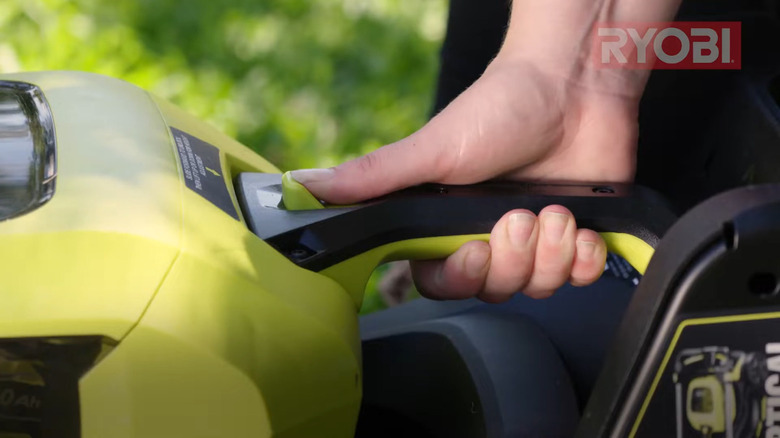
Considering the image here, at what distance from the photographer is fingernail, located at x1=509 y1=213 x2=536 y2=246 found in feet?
3.69

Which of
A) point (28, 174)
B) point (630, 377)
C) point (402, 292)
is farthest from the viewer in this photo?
point (402, 292)

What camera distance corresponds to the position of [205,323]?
3.00ft

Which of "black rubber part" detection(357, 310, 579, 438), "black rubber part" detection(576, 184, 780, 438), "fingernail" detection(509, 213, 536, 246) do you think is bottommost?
"black rubber part" detection(357, 310, 579, 438)

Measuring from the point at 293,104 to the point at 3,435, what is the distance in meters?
1.79

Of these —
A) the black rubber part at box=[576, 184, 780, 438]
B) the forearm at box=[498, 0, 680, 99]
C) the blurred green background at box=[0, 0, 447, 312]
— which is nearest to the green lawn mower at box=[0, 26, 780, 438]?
the black rubber part at box=[576, 184, 780, 438]

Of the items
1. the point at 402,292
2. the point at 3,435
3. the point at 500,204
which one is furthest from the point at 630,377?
the point at 402,292

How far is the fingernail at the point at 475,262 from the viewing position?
1.15 meters

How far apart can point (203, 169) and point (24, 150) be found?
19cm

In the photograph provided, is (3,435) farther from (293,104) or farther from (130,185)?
(293,104)

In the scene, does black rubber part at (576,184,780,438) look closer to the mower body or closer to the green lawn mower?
the green lawn mower

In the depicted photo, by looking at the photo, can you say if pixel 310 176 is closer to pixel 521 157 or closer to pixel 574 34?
pixel 521 157

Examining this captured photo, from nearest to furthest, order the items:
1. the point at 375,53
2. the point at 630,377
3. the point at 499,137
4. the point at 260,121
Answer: the point at 630,377 < the point at 499,137 < the point at 260,121 < the point at 375,53

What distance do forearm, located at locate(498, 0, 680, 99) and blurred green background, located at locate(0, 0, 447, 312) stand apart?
1.12 metres

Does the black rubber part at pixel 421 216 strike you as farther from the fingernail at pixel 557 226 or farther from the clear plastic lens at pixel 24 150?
the clear plastic lens at pixel 24 150
